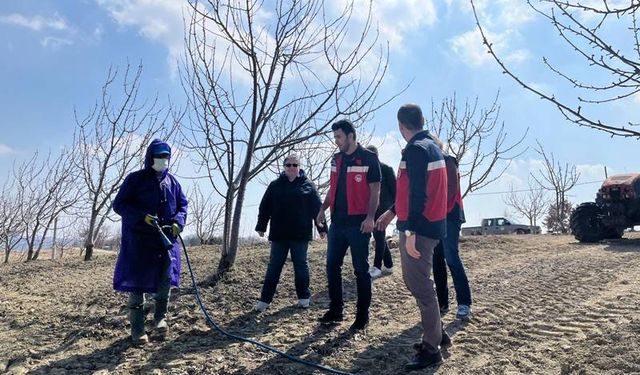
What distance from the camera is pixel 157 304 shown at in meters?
4.61

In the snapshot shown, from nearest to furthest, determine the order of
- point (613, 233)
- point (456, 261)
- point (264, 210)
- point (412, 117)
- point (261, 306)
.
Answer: point (412, 117), point (456, 261), point (261, 306), point (264, 210), point (613, 233)

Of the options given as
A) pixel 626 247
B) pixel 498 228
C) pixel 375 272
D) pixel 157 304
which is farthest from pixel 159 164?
pixel 498 228

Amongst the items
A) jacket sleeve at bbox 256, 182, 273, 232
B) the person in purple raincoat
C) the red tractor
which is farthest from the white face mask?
the red tractor

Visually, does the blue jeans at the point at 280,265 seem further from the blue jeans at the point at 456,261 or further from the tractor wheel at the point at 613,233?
the tractor wheel at the point at 613,233

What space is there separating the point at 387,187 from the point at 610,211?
8469mm

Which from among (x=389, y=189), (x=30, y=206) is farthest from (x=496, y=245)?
(x=30, y=206)

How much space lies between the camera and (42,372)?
3.97m

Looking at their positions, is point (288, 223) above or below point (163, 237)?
above

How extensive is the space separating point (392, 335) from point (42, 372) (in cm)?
279

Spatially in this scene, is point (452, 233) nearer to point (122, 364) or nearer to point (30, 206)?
point (122, 364)

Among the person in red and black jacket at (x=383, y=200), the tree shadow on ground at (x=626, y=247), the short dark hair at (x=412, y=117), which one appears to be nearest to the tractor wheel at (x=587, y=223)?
the tree shadow on ground at (x=626, y=247)

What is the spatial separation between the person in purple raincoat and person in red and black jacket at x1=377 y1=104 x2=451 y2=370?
6.76ft

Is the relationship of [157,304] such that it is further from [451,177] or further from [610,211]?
[610,211]

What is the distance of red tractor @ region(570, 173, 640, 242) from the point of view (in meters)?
12.5
